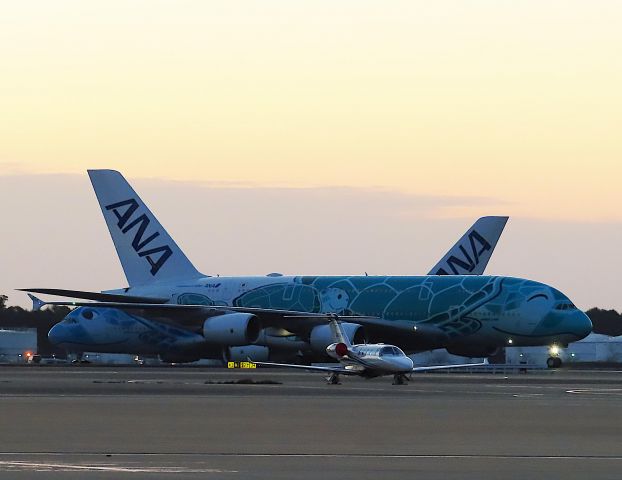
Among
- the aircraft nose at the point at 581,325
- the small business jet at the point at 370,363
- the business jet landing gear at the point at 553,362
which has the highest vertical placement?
the aircraft nose at the point at 581,325

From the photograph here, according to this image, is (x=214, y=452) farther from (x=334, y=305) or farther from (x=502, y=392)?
(x=334, y=305)

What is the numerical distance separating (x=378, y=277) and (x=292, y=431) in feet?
183

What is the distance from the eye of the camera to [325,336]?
3098 inches

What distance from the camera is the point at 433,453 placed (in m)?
22.9

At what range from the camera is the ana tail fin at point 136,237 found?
9281cm

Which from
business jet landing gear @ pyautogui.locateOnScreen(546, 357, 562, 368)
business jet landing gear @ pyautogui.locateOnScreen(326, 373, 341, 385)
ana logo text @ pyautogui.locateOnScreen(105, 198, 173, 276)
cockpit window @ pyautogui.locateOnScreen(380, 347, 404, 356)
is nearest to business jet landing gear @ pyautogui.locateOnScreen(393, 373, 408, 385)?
cockpit window @ pyautogui.locateOnScreen(380, 347, 404, 356)

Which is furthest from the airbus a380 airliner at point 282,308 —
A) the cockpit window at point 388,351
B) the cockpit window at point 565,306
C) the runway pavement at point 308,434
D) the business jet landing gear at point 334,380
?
the runway pavement at point 308,434

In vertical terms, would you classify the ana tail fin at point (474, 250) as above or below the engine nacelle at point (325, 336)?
above

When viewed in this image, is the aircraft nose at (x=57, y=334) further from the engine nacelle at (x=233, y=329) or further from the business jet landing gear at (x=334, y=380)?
the business jet landing gear at (x=334, y=380)

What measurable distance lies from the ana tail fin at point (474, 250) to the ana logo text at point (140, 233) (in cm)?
1829

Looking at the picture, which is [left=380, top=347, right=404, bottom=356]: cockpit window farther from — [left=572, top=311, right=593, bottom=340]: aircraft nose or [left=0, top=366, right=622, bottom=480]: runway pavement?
[left=572, top=311, right=593, bottom=340]: aircraft nose

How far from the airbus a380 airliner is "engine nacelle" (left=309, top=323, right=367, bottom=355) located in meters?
0.08

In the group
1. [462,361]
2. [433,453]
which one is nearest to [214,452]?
[433,453]

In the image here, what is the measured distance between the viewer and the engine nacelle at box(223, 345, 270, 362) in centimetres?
8618
